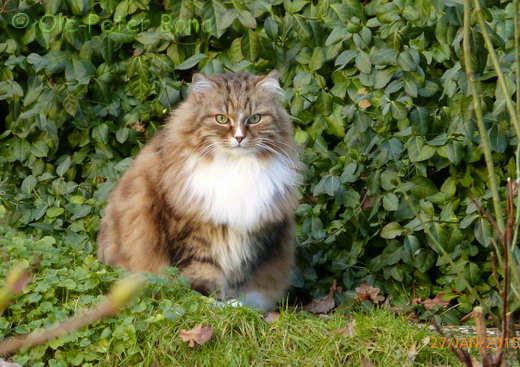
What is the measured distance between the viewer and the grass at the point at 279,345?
332 centimetres

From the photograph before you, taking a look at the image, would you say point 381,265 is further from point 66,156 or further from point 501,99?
point 66,156

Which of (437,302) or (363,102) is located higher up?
(363,102)

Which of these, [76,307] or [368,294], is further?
[368,294]

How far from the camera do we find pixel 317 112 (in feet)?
16.5

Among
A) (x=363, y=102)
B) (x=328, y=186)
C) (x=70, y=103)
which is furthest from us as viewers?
(x=70, y=103)

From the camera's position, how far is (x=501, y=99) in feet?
13.1

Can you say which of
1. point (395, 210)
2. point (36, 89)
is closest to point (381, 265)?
point (395, 210)

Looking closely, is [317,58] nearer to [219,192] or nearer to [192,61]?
[192,61]

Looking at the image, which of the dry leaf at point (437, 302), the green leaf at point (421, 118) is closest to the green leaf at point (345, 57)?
the green leaf at point (421, 118)

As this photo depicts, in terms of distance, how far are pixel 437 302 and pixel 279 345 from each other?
166cm

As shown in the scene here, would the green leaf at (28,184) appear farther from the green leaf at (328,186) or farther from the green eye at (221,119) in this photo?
the green leaf at (328,186)

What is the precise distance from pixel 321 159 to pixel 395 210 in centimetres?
59

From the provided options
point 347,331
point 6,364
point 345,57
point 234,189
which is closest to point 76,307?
point 6,364

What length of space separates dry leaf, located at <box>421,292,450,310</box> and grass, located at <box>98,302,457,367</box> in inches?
48.7
